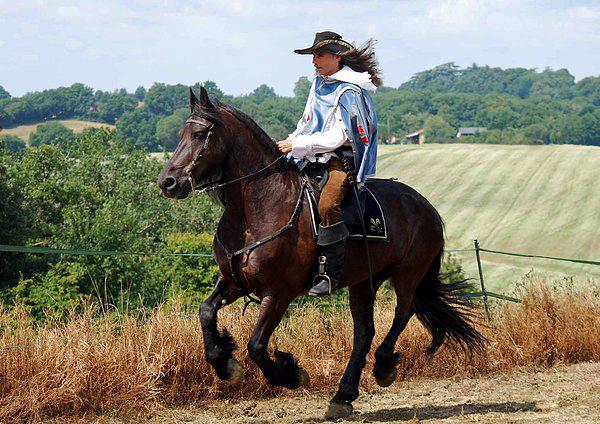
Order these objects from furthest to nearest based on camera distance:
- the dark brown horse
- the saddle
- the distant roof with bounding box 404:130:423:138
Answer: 1. the distant roof with bounding box 404:130:423:138
2. the saddle
3. the dark brown horse

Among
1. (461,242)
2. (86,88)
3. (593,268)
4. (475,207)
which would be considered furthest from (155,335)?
(86,88)

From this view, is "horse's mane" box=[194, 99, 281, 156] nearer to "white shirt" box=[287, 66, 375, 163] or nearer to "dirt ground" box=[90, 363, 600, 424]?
"white shirt" box=[287, 66, 375, 163]

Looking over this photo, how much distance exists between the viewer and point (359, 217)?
661 centimetres

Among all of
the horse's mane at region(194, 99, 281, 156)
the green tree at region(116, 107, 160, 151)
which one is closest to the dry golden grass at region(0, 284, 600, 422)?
the horse's mane at region(194, 99, 281, 156)

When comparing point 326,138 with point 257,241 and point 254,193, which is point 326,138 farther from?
point 257,241

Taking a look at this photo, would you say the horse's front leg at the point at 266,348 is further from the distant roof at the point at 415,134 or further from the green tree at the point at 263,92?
the green tree at the point at 263,92

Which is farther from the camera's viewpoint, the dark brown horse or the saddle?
the saddle

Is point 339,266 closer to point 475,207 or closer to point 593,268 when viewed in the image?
point 593,268

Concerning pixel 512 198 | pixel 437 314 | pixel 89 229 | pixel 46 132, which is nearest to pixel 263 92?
pixel 46 132

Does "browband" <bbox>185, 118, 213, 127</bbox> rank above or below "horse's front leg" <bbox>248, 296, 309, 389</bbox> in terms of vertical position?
above

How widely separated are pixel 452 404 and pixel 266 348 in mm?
2127

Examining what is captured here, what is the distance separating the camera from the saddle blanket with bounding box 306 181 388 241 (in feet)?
20.8

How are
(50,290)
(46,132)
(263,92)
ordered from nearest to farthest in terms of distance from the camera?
(50,290), (46,132), (263,92)

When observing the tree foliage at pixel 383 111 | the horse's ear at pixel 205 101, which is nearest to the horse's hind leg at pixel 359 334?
the horse's ear at pixel 205 101
